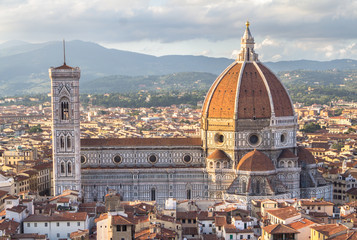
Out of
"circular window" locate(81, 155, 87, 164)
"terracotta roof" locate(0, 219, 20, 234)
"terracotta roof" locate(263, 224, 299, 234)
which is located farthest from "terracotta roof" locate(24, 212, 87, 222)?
"circular window" locate(81, 155, 87, 164)

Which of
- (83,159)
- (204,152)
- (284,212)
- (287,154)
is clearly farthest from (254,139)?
(284,212)

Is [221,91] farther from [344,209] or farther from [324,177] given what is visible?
[344,209]

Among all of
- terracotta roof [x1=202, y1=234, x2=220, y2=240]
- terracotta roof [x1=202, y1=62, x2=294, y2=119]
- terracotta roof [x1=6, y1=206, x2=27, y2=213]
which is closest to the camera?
terracotta roof [x1=202, y1=234, x2=220, y2=240]

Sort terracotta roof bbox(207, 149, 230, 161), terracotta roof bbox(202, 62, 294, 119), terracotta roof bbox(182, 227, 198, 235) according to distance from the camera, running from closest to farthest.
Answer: terracotta roof bbox(182, 227, 198, 235)
terracotta roof bbox(207, 149, 230, 161)
terracotta roof bbox(202, 62, 294, 119)

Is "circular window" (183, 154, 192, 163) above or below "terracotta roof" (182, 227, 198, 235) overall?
above

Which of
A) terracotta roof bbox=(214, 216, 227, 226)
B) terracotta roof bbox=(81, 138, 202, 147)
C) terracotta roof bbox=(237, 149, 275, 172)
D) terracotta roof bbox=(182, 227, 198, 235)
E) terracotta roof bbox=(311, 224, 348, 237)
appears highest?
terracotta roof bbox=(81, 138, 202, 147)

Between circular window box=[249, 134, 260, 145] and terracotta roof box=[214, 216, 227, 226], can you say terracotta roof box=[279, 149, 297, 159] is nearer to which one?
circular window box=[249, 134, 260, 145]

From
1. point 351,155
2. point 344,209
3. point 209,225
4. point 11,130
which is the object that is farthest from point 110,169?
point 11,130

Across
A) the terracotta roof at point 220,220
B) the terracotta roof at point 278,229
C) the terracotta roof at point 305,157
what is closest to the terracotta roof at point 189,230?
the terracotta roof at point 220,220
